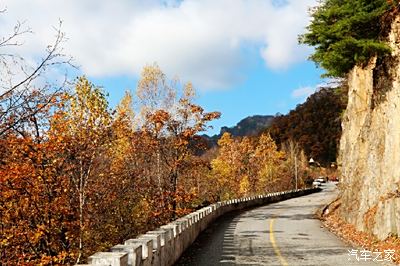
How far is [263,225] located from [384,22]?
A: 11.7 metres

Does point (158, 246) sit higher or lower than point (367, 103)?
lower

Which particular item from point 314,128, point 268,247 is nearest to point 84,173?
point 268,247

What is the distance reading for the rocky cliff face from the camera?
16.6 meters

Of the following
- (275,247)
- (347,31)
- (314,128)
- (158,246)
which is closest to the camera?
(158,246)

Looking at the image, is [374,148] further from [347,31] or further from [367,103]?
[347,31]

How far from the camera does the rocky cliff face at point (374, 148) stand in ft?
54.4

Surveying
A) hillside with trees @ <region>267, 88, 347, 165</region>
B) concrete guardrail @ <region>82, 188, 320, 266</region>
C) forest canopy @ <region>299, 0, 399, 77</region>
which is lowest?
concrete guardrail @ <region>82, 188, 320, 266</region>

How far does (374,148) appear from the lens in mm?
19656

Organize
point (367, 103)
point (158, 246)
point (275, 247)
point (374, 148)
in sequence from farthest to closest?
point (367, 103)
point (374, 148)
point (275, 247)
point (158, 246)

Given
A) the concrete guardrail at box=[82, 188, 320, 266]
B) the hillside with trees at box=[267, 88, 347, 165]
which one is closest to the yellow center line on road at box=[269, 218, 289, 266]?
the concrete guardrail at box=[82, 188, 320, 266]

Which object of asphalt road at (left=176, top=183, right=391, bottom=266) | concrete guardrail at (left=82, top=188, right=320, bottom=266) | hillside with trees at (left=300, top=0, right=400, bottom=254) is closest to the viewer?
concrete guardrail at (left=82, top=188, right=320, bottom=266)

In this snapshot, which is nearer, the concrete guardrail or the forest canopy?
the concrete guardrail

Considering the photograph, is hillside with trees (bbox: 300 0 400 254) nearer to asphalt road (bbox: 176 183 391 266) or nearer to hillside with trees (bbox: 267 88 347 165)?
asphalt road (bbox: 176 183 391 266)

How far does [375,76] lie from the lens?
69.7 ft
